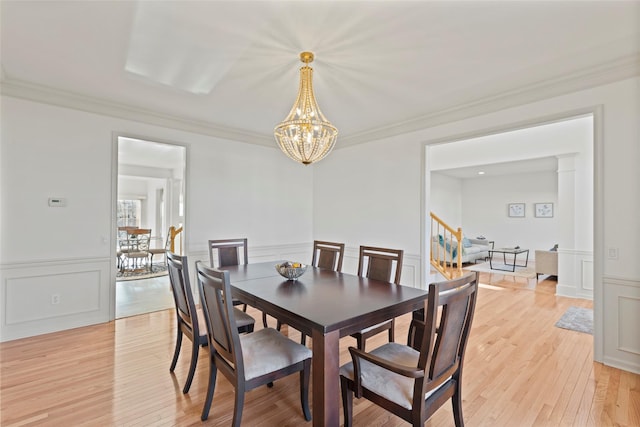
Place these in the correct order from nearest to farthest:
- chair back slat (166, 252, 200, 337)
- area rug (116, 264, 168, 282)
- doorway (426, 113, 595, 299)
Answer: chair back slat (166, 252, 200, 337)
doorway (426, 113, 595, 299)
area rug (116, 264, 168, 282)

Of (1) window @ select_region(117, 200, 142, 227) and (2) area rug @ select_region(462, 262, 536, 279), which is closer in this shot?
(2) area rug @ select_region(462, 262, 536, 279)

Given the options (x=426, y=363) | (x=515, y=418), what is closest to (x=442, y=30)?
(x=426, y=363)

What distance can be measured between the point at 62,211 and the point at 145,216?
7372 mm

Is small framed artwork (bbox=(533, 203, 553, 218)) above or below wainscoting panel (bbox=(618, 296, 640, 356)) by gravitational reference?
above

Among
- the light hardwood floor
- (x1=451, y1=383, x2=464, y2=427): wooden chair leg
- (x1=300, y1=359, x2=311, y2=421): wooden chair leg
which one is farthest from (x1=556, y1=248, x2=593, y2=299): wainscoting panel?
(x1=300, y1=359, x2=311, y2=421): wooden chair leg

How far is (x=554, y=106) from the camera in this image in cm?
287

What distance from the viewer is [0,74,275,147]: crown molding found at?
3043mm

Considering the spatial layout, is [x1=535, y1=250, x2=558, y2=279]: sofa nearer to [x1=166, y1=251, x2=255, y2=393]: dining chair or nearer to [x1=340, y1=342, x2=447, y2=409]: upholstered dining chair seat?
[x1=340, y1=342, x2=447, y2=409]: upholstered dining chair seat

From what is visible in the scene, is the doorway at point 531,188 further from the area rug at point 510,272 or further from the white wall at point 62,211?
the white wall at point 62,211

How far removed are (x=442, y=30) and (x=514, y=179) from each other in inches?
333

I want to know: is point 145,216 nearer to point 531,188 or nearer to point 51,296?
point 51,296

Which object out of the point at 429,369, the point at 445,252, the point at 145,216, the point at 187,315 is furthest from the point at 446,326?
the point at 145,216

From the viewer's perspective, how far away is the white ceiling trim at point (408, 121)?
8.51ft

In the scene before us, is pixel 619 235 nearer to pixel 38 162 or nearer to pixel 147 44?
pixel 147 44
